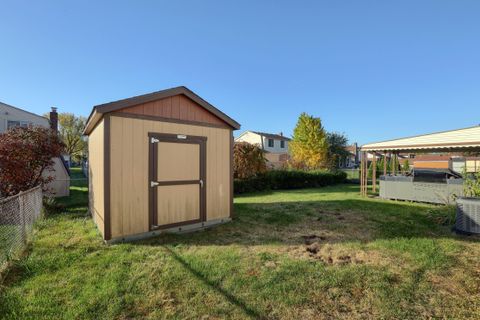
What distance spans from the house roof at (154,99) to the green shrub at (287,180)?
22.9 feet

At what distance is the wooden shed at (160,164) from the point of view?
4684 mm

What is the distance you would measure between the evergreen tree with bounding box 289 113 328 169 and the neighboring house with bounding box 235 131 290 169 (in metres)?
Result: 9.45

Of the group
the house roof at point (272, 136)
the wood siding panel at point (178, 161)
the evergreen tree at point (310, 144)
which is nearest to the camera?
the wood siding panel at point (178, 161)

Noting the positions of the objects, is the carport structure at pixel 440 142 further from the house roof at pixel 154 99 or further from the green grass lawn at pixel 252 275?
the house roof at pixel 154 99

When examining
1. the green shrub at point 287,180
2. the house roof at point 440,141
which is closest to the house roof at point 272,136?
the green shrub at point 287,180

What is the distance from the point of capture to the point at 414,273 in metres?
3.41

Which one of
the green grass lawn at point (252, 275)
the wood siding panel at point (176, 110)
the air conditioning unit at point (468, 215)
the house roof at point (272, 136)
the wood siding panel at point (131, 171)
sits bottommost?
the green grass lawn at point (252, 275)

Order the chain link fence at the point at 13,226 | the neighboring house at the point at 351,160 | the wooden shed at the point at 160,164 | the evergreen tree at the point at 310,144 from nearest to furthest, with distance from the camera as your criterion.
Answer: the chain link fence at the point at 13,226 → the wooden shed at the point at 160,164 → the evergreen tree at the point at 310,144 → the neighboring house at the point at 351,160

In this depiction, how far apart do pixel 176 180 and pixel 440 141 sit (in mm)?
9791

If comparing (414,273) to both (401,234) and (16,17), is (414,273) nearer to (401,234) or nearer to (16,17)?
(401,234)

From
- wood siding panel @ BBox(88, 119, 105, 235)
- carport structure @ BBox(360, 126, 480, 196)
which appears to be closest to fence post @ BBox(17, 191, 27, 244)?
wood siding panel @ BBox(88, 119, 105, 235)

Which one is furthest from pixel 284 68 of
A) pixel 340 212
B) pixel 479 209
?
pixel 479 209

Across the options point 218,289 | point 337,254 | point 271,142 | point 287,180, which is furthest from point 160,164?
point 271,142

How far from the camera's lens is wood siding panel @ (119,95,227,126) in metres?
5.02
